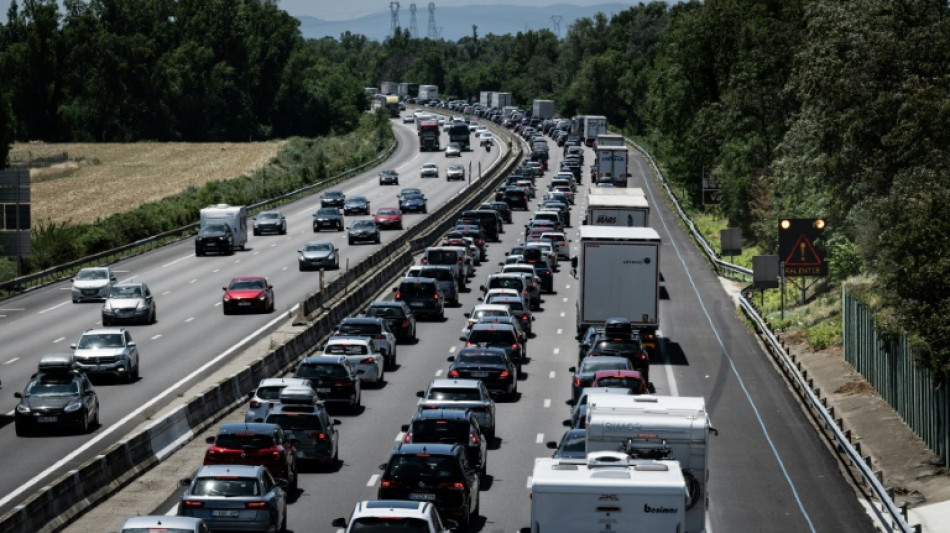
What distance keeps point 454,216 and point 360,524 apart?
244 ft

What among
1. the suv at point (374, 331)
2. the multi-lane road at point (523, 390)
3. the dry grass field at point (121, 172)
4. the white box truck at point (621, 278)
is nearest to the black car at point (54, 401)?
the multi-lane road at point (523, 390)

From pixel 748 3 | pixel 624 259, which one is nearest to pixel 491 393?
pixel 624 259

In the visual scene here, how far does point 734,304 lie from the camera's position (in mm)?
65188

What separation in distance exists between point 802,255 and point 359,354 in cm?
1704

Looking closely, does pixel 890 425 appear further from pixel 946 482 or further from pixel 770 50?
pixel 770 50

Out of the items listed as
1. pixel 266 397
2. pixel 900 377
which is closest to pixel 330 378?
pixel 266 397

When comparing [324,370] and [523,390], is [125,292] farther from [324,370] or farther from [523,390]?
[324,370]

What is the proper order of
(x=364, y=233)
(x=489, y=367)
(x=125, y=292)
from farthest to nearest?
(x=364, y=233) → (x=125, y=292) → (x=489, y=367)

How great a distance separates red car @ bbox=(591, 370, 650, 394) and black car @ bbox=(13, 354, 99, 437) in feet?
37.3

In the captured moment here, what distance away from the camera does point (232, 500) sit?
23.7 m

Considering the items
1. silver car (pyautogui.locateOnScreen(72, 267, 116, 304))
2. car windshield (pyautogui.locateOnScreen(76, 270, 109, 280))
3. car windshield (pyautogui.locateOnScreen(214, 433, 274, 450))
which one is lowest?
silver car (pyautogui.locateOnScreen(72, 267, 116, 304))

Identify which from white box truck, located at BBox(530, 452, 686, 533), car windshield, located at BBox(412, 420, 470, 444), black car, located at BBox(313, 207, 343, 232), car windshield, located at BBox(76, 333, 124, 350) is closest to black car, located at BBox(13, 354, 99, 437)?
car windshield, located at BBox(76, 333, 124, 350)

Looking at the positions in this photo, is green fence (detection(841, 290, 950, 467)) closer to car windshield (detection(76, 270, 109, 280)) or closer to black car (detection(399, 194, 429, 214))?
car windshield (detection(76, 270, 109, 280))

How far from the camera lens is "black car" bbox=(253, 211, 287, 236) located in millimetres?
90312
